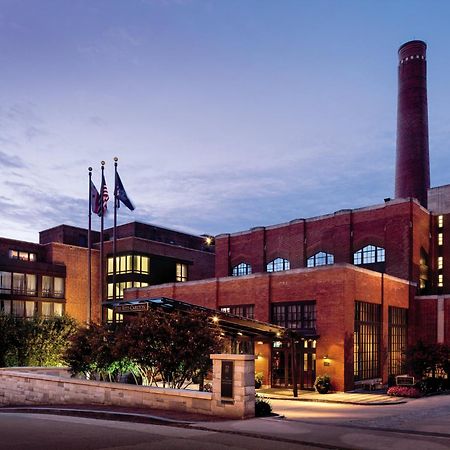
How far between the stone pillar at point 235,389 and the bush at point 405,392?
1713cm

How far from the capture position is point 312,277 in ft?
119

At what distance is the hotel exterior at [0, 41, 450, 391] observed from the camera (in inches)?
1398

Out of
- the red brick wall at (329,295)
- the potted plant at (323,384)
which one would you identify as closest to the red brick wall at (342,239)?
the red brick wall at (329,295)

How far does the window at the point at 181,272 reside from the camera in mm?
63812

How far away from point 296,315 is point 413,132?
32.4 metres

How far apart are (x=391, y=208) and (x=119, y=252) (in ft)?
96.6

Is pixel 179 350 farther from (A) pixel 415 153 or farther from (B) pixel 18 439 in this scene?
(A) pixel 415 153

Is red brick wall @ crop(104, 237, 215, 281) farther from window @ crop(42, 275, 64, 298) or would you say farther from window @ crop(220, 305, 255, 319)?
window @ crop(220, 305, 255, 319)

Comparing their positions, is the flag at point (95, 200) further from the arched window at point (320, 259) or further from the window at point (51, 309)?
the window at point (51, 309)

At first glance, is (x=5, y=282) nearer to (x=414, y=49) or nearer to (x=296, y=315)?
(x=296, y=315)

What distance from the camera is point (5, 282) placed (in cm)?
5497

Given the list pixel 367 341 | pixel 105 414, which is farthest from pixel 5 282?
pixel 105 414

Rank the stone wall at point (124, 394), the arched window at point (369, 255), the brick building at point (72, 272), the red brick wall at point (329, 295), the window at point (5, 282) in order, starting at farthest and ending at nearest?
the brick building at point (72, 272)
the window at point (5, 282)
the arched window at point (369, 255)
the red brick wall at point (329, 295)
the stone wall at point (124, 394)

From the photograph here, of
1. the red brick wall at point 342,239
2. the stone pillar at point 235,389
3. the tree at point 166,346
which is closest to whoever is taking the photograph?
the stone pillar at point 235,389
